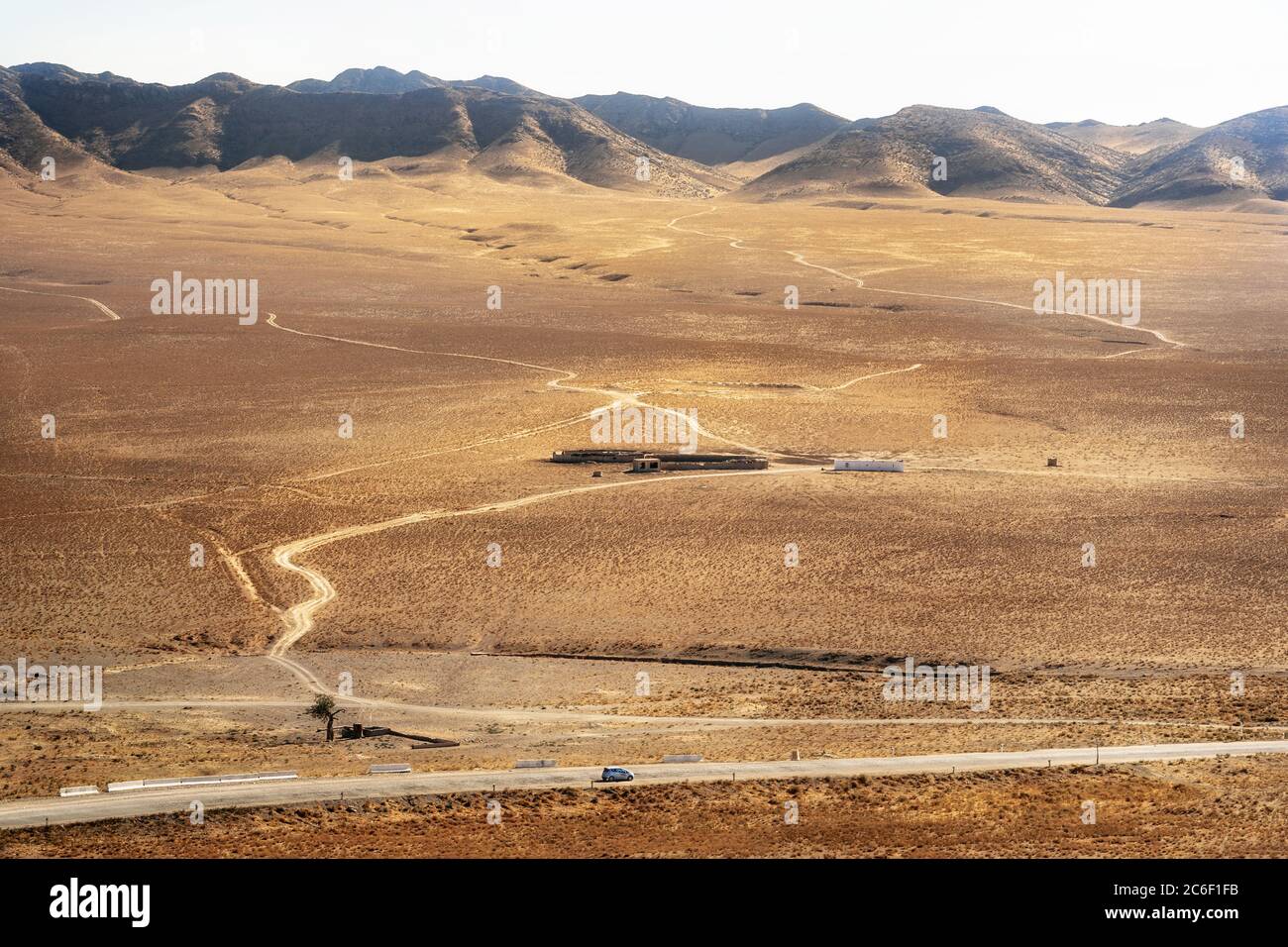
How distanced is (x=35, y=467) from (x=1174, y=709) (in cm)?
4092

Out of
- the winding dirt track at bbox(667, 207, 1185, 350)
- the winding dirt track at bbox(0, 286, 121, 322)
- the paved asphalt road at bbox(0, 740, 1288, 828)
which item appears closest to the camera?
the paved asphalt road at bbox(0, 740, 1288, 828)

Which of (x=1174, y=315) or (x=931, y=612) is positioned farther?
(x=1174, y=315)

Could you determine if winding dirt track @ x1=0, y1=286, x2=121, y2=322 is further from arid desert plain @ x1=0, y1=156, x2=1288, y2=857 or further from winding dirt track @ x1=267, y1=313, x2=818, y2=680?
winding dirt track @ x1=267, y1=313, x2=818, y2=680

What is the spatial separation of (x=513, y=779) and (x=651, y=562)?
658 inches

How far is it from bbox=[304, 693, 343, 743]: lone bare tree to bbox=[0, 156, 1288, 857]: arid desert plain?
0.47 meters

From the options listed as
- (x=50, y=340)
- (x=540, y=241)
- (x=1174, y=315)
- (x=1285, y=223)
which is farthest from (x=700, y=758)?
(x=1285, y=223)

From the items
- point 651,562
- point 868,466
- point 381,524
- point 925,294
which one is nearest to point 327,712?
point 651,562

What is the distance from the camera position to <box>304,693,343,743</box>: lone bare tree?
1056 inches

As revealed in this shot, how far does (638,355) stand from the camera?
73812mm

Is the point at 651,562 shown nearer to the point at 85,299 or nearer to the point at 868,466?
the point at 868,466

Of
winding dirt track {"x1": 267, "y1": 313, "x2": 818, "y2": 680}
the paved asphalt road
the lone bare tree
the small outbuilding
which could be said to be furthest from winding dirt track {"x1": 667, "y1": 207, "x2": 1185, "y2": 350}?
the lone bare tree

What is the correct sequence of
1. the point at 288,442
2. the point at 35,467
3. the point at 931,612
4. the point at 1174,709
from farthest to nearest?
1. the point at 288,442
2. the point at 35,467
3. the point at 931,612
4. the point at 1174,709

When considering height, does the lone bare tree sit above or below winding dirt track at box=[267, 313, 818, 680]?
below
